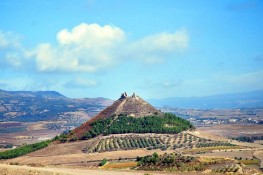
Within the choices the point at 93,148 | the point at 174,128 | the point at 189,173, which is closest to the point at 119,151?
the point at 93,148

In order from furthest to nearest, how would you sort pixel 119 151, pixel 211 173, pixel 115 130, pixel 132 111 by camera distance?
pixel 132 111 → pixel 115 130 → pixel 119 151 → pixel 211 173

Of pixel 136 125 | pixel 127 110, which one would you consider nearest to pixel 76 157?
pixel 136 125

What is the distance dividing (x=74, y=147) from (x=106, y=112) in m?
31.8

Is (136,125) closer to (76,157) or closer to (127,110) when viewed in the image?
(127,110)

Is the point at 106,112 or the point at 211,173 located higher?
the point at 106,112

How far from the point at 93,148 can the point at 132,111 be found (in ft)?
103

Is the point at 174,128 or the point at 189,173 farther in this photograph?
the point at 174,128

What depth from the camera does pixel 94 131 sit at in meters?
139

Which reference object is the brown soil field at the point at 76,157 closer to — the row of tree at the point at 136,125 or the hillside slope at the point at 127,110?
the row of tree at the point at 136,125

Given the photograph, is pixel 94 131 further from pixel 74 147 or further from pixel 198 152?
pixel 198 152

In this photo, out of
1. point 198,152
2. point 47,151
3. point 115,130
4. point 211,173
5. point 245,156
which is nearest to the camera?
point 211,173

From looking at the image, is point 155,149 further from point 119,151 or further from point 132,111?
point 132,111

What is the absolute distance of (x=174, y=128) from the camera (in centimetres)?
14000

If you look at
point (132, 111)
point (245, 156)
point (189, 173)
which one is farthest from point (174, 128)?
point (189, 173)
